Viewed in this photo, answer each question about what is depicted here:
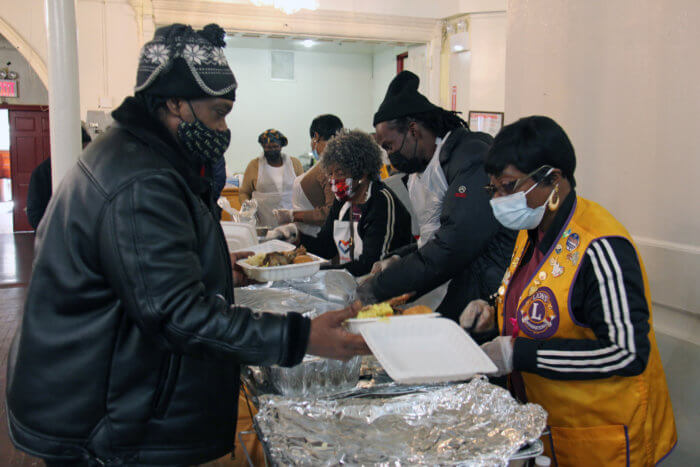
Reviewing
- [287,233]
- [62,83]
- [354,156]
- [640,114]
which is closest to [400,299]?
[354,156]

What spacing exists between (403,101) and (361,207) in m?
0.65

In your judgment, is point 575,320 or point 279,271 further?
point 279,271

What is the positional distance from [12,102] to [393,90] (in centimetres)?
1025

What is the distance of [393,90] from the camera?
222 centimetres

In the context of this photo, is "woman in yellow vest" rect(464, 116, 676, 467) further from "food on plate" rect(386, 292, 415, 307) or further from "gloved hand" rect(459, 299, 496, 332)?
"food on plate" rect(386, 292, 415, 307)

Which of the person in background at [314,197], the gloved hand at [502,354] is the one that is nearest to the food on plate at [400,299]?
the gloved hand at [502,354]

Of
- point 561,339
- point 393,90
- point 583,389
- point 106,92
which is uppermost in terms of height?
point 106,92

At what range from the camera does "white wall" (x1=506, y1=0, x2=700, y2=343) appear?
185 centimetres

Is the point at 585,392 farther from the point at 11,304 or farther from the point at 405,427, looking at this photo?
the point at 11,304

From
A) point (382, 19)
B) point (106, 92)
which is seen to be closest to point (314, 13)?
point (382, 19)

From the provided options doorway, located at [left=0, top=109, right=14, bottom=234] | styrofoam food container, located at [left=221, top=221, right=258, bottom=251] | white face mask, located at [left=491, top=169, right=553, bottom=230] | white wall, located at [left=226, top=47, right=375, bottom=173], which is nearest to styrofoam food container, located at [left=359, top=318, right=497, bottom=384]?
white face mask, located at [left=491, top=169, right=553, bottom=230]

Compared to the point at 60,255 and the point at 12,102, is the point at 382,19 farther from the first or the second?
the point at 60,255

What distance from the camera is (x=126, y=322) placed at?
1.01m

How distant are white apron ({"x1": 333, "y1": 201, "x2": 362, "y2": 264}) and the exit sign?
972cm
